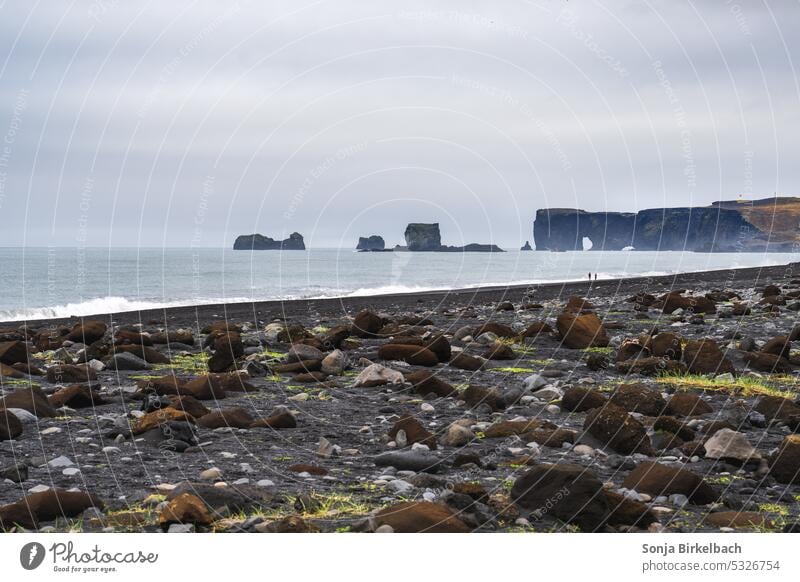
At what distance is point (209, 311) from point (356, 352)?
18.2m

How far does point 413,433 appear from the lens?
855 cm

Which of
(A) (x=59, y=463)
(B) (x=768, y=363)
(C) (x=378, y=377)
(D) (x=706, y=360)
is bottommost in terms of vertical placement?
(A) (x=59, y=463)

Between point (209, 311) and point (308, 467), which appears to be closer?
point (308, 467)

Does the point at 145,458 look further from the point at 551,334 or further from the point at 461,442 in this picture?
the point at 551,334

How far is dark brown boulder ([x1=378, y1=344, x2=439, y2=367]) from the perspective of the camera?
14.1m

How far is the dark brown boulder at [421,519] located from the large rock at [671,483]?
189cm

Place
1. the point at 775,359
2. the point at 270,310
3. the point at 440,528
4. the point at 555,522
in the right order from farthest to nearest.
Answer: the point at 270,310 → the point at 775,359 → the point at 555,522 → the point at 440,528

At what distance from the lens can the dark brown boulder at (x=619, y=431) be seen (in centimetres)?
806

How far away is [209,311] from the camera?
32719mm

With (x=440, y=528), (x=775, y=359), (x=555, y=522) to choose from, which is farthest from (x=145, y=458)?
(x=775, y=359)

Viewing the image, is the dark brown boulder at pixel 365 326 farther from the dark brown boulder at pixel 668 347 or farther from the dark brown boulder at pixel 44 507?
the dark brown boulder at pixel 44 507

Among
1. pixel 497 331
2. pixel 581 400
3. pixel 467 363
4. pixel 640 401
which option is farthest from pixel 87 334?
pixel 640 401

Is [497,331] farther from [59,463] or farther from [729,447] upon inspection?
[59,463]

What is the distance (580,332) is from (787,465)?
8706 millimetres
